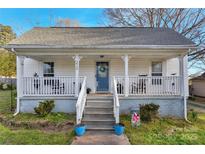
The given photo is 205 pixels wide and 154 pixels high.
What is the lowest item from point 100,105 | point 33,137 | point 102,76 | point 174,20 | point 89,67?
point 33,137

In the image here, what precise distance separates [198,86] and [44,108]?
52.6 ft

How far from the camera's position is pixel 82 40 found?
36.3ft

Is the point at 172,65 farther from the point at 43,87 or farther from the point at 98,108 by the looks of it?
the point at 43,87

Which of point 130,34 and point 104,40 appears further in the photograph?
point 130,34

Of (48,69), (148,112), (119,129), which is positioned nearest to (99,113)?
(119,129)

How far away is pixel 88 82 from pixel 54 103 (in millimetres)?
3135

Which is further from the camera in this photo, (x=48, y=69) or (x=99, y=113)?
(x=48, y=69)

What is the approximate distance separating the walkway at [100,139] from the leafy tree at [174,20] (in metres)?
14.5

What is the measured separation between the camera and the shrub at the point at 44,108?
954 cm

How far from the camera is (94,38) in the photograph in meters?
11.4

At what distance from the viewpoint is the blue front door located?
13.0 metres
